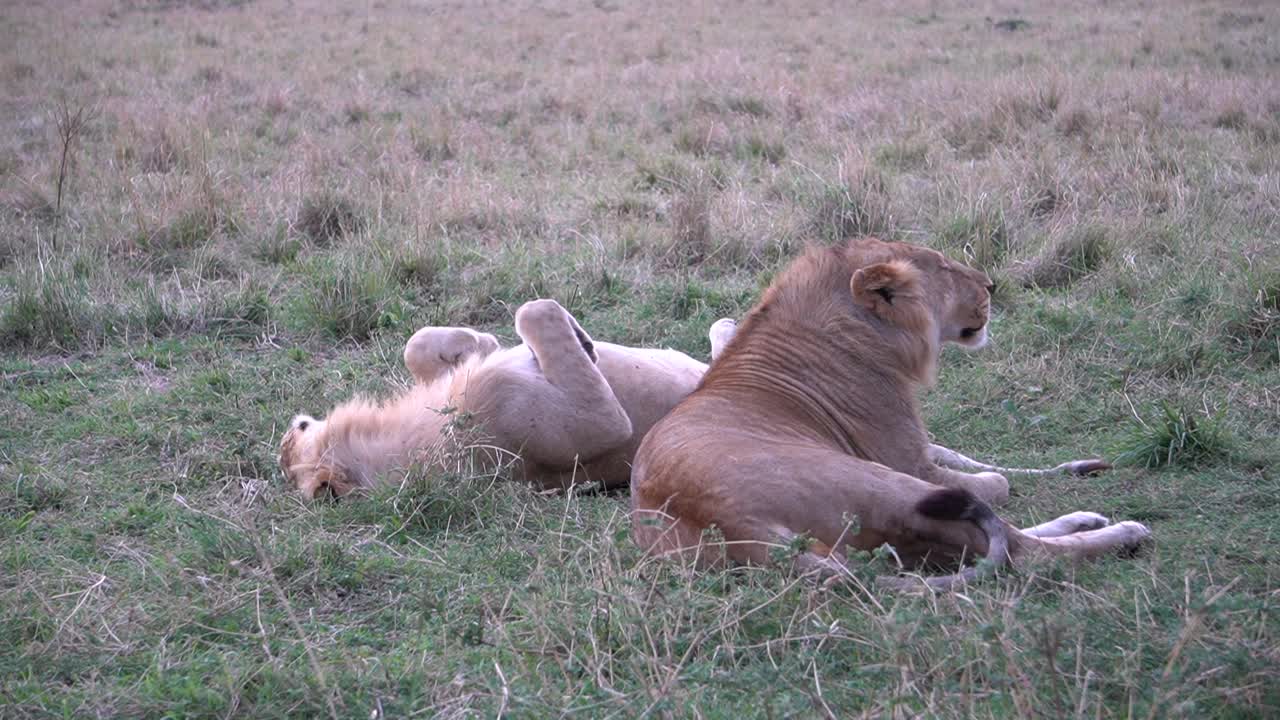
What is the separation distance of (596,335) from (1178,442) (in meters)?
2.92

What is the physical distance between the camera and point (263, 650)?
10.2 feet

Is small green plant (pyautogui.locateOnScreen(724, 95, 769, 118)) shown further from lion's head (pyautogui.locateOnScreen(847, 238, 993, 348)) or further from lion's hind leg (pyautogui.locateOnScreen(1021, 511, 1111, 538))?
lion's hind leg (pyautogui.locateOnScreen(1021, 511, 1111, 538))

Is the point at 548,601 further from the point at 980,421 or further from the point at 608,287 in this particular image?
the point at 608,287

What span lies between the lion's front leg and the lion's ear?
1.74m

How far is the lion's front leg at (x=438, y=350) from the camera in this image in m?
5.18

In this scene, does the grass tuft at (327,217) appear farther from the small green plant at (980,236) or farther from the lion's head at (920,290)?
the lion's head at (920,290)

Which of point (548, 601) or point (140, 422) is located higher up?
point (548, 601)

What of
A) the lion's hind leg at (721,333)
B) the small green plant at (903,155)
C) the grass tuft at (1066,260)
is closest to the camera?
the lion's hind leg at (721,333)

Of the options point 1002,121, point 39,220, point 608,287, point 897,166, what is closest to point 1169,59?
point 1002,121

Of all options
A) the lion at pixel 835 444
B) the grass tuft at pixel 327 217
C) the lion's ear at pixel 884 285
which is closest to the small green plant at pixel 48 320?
the grass tuft at pixel 327 217

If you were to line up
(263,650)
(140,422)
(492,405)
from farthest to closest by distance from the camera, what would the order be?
(140,422) → (492,405) → (263,650)

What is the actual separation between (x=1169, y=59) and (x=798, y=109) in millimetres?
5695

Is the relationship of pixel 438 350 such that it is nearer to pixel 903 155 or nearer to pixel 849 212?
pixel 849 212

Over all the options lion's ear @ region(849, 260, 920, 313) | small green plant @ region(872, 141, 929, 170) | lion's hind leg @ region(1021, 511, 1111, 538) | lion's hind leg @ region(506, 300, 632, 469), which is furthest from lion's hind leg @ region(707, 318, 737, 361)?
small green plant @ region(872, 141, 929, 170)
